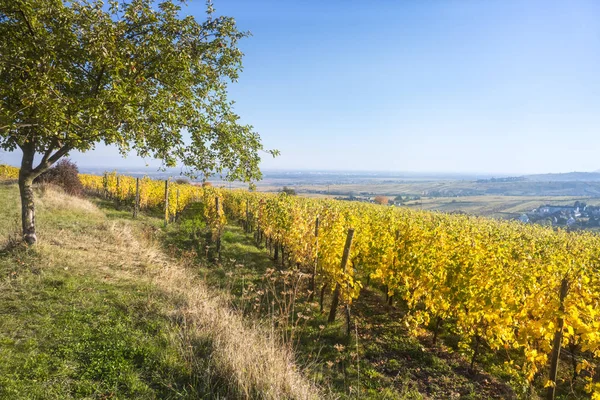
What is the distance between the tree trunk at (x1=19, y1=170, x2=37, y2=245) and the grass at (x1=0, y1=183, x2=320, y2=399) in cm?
35

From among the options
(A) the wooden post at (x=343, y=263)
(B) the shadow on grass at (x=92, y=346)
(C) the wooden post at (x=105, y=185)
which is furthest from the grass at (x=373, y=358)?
(C) the wooden post at (x=105, y=185)

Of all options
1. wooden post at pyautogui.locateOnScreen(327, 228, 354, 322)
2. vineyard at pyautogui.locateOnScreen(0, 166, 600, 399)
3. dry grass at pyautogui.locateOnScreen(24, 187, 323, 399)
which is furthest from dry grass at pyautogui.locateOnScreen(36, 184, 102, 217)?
wooden post at pyautogui.locateOnScreen(327, 228, 354, 322)

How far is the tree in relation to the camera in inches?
229

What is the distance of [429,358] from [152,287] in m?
7.02

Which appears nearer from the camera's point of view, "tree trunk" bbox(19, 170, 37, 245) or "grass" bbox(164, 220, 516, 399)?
"grass" bbox(164, 220, 516, 399)

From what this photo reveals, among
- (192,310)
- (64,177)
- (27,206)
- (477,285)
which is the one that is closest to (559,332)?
(477,285)

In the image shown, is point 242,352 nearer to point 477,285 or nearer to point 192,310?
point 192,310

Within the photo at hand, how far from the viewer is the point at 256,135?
355 inches

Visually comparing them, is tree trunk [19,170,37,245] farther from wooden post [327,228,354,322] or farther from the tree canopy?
wooden post [327,228,354,322]

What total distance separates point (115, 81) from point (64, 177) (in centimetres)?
2517

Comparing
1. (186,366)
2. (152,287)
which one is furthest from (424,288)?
(152,287)

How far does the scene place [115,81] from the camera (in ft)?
19.6

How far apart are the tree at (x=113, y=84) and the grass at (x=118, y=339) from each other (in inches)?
100

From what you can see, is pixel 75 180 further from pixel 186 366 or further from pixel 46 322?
pixel 186 366
